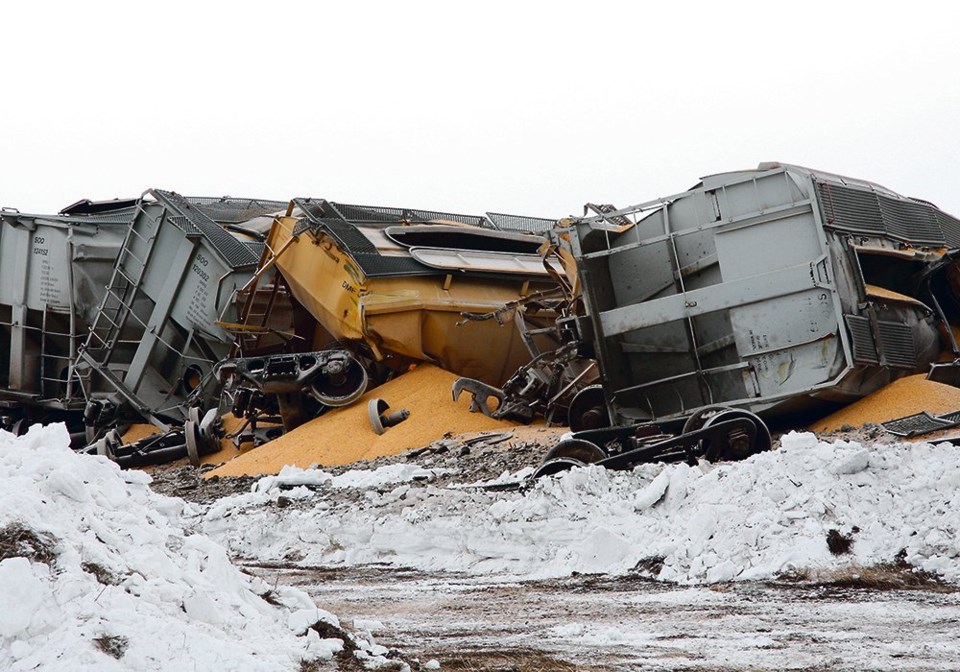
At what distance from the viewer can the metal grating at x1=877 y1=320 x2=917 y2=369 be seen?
31.4 feet

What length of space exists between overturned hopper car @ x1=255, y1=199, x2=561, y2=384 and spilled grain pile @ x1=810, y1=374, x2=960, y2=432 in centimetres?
370

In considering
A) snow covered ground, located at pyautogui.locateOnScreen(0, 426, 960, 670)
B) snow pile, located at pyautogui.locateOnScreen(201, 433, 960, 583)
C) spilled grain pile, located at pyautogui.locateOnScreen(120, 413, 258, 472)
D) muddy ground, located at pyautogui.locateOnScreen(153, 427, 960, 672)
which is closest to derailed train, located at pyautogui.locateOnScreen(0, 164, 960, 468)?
spilled grain pile, located at pyautogui.locateOnScreen(120, 413, 258, 472)

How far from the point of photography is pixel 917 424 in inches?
312

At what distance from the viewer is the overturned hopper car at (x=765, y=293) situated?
31.0 ft

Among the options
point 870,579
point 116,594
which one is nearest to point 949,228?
point 870,579

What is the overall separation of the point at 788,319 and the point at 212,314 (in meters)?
8.83

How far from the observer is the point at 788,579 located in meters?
5.66

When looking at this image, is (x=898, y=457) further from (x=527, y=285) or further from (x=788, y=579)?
(x=527, y=285)

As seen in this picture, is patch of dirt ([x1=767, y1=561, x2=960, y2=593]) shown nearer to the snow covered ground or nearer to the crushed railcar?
the snow covered ground

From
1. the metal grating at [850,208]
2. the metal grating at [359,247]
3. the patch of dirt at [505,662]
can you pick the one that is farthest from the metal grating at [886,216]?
the patch of dirt at [505,662]

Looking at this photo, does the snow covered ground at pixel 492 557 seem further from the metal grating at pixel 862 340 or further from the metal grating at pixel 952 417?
the metal grating at pixel 862 340

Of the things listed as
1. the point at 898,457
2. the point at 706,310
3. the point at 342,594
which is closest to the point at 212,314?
the point at 706,310

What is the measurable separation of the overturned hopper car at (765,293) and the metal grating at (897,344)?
0.6 inches

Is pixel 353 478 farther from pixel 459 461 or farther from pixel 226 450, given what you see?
pixel 226 450
